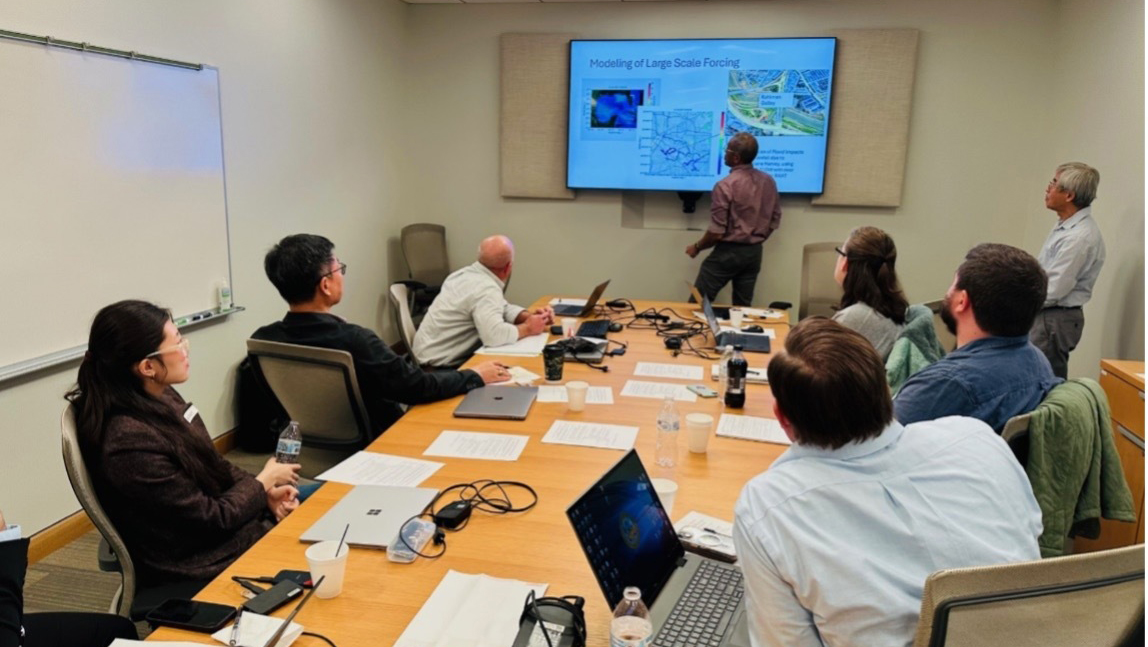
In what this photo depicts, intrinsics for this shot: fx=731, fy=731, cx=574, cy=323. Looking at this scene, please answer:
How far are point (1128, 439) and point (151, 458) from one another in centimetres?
343

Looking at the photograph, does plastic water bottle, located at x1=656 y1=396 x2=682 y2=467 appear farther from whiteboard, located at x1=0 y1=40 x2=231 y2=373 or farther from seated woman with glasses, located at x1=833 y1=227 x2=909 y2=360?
whiteboard, located at x1=0 y1=40 x2=231 y2=373

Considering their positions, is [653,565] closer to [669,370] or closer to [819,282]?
[669,370]

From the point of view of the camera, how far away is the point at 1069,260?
3893 mm

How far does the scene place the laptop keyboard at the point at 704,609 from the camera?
4.27 ft

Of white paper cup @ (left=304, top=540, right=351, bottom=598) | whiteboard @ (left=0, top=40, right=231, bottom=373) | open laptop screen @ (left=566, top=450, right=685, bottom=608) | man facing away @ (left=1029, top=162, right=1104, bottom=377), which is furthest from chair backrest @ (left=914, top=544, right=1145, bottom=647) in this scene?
man facing away @ (left=1029, top=162, right=1104, bottom=377)

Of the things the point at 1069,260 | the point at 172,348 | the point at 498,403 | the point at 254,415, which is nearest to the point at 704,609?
the point at 498,403

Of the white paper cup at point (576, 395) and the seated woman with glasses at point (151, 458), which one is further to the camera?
the white paper cup at point (576, 395)

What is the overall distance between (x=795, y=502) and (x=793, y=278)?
196 inches

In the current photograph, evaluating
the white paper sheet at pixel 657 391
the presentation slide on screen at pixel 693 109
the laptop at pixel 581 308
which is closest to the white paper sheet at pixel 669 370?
the white paper sheet at pixel 657 391

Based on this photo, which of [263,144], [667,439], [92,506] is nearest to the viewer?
[92,506]

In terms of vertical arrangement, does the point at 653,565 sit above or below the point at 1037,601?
below

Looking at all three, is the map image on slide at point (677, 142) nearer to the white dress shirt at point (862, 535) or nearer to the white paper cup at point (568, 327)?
the white paper cup at point (568, 327)

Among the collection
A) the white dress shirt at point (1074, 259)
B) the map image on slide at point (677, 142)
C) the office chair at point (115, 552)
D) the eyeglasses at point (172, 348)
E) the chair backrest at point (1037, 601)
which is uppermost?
the map image on slide at point (677, 142)

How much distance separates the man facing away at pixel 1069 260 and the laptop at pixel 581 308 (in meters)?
2.34
